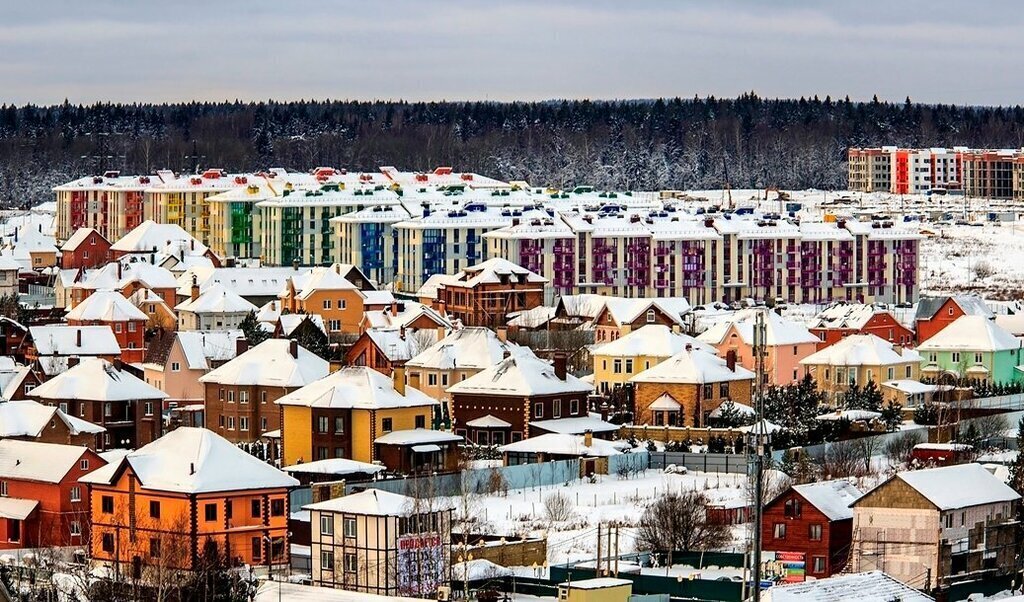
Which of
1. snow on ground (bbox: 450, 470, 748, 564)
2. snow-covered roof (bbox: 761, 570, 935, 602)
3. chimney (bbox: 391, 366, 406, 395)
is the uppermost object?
snow-covered roof (bbox: 761, 570, 935, 602)

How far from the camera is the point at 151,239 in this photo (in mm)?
85812

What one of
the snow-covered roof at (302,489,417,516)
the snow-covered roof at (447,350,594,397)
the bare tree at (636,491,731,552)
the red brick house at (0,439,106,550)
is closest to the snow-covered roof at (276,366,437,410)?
the snow-covered roof at (447,350,594,397)

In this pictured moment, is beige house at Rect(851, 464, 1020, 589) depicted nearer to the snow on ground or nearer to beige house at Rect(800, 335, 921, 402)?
the snow on ground

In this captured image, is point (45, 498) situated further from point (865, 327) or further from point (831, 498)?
point (865, 327)

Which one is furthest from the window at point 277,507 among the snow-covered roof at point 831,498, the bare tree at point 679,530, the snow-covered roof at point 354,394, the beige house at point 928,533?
the snow-covered roof at point 354,394

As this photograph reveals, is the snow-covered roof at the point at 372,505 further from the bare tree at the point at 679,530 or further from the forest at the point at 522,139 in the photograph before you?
the forest at the point at 522,139

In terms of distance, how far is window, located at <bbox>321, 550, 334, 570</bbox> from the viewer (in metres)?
32.2

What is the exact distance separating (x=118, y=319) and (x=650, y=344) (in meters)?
14.6

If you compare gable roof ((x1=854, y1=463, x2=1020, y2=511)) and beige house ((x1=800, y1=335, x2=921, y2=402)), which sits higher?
gable roof ((x1=854, y1=463, x2=1020, y2=511))

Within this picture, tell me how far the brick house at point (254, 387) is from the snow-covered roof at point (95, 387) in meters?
1.82

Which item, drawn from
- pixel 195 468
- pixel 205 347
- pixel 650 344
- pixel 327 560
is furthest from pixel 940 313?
pixel 327 560

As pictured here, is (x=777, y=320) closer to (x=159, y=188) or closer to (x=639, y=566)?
(x=639, y=566)

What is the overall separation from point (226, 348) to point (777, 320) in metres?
12.6

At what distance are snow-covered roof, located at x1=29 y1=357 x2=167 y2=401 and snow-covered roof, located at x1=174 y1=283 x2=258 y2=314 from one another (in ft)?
62.4
